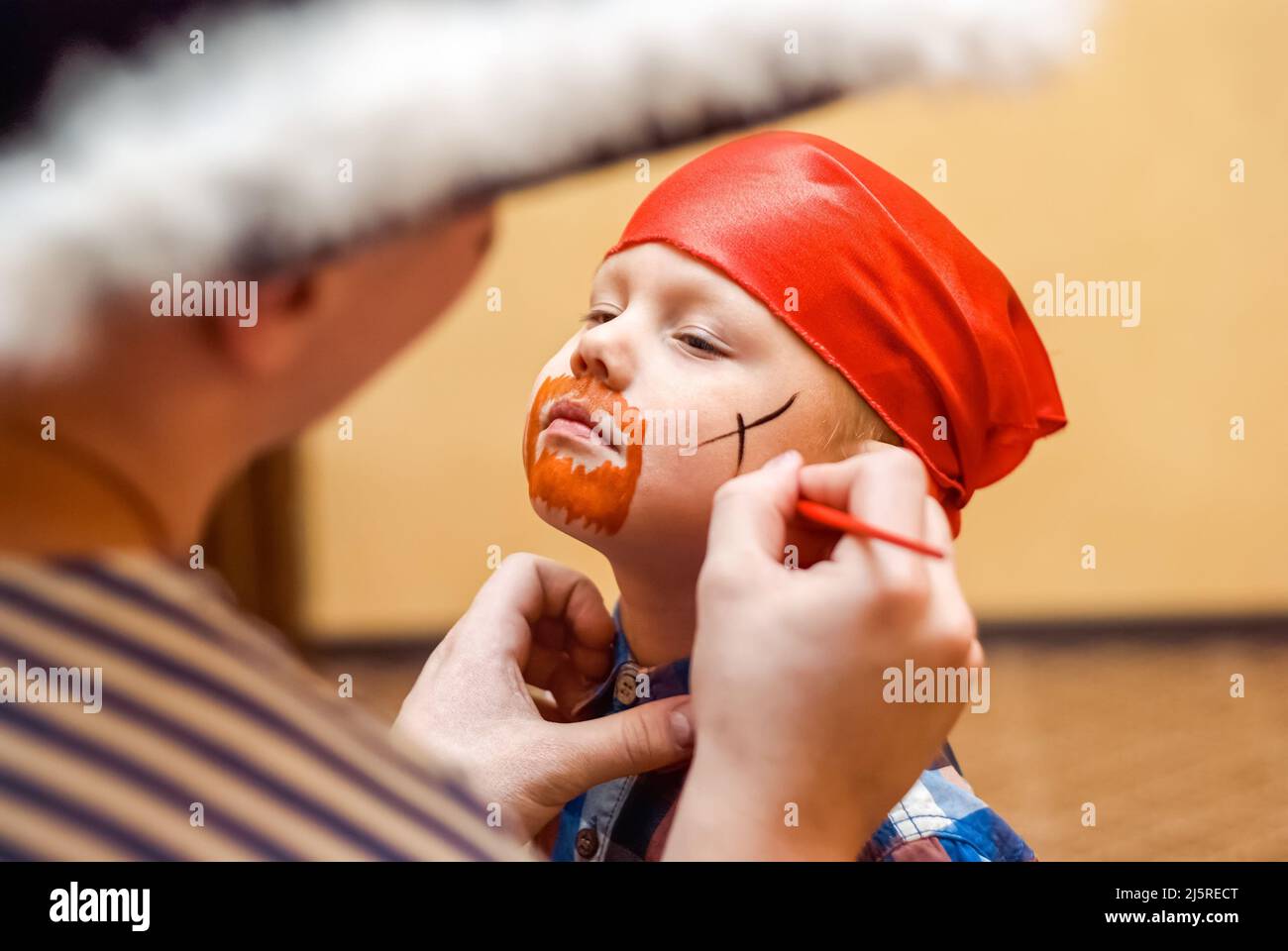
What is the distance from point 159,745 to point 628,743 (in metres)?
0.39

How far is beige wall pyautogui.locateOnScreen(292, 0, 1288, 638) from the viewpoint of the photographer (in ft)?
3.17

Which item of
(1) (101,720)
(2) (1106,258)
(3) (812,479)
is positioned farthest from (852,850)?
(2) (1106,258)

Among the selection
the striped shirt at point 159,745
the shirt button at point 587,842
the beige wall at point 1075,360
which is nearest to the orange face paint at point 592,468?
the beige wall at point 1075,360

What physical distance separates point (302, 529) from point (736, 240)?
1177 mm

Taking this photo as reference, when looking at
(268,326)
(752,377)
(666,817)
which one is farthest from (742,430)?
(268,326)

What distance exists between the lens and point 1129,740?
6.82 feet

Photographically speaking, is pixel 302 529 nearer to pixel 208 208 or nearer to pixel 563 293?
pixel 563 293

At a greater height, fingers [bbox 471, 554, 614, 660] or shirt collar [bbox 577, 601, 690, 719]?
fingers [bbox 471, 554, 614, 660]

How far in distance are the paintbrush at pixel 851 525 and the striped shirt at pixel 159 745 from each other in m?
0.25

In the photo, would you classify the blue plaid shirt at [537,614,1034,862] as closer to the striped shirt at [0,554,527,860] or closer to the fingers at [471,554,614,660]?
the fingers at [471,554,614,660]

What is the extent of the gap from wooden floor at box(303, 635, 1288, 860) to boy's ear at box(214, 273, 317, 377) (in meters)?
1.18

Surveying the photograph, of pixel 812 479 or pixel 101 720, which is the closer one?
pixel 101 720

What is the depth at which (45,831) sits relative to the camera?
36 cm

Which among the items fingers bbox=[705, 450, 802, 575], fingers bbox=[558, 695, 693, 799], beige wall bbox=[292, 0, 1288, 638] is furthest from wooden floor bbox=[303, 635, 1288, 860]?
fingers bbox=[705, 450, 802, 575]
